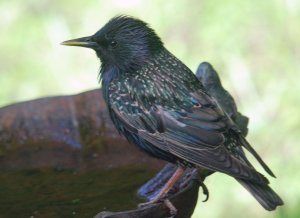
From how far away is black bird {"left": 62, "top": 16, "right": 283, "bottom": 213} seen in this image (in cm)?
409

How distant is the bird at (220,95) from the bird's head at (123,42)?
298 millimetres

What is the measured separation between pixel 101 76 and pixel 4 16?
409 cm

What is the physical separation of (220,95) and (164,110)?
0.45 meters

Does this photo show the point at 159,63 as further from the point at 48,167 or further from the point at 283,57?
the point at 283,57

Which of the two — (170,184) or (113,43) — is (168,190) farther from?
(113,43)

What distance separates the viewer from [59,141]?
496cm

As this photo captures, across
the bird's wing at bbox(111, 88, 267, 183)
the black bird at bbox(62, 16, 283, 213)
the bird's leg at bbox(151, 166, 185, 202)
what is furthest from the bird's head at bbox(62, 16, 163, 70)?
the bird's leg at bbox(151, 166, 185, 202)

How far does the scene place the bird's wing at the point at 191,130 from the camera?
4055 millimetres

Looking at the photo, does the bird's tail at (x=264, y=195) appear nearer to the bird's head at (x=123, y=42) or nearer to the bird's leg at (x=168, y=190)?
the bird's leg at (x=168, y=190)

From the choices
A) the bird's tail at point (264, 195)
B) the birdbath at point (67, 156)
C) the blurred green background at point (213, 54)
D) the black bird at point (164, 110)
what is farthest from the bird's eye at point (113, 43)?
the blurred green background at point (213, 54)

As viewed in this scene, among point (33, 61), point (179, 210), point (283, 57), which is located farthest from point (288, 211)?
point (33, 61)

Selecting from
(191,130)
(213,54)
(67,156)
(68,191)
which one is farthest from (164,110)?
(213,54)

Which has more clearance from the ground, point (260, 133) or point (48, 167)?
point (48, 167)

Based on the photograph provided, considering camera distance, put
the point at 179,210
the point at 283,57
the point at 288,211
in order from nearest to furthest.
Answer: the point at 179,210 < the point at 288,211 < the point at 283,57
